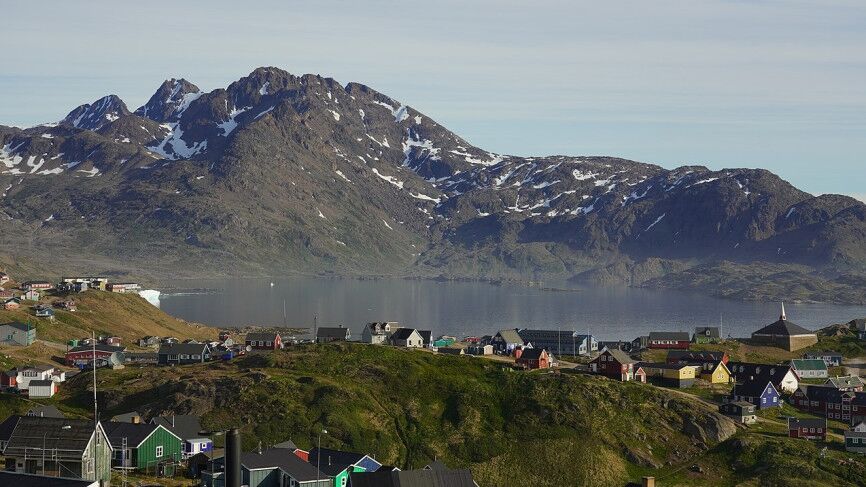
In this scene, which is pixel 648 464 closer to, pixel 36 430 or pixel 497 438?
pixel 497 438

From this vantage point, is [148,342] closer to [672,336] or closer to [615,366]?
[672,336]

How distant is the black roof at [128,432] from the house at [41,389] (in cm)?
2568

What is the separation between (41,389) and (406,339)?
52677 mm

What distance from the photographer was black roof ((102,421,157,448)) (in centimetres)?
7306

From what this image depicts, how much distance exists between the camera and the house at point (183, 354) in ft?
417

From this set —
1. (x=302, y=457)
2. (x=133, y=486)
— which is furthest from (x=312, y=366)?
(x=133, y=486)

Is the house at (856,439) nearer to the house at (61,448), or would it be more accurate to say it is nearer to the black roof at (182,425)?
the black roof at (182,425)

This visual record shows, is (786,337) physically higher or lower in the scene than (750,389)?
higher

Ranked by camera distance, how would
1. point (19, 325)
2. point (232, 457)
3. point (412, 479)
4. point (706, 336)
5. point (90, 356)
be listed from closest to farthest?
1. point (232, 457)
2. point (412, 479)
3. point (90, 356)
4. point (19, 325)
5. point (706, 336)

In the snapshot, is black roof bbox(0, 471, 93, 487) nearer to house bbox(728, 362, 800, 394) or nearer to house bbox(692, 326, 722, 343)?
house bbox(728, 362, 800, 394)

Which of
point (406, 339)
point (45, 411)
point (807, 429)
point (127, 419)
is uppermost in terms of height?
point (406, 339)

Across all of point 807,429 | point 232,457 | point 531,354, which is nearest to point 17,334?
point 531,354

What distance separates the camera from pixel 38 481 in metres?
43.5

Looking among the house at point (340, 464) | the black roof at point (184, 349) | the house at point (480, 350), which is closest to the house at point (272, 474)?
the house at point (340, 464)
